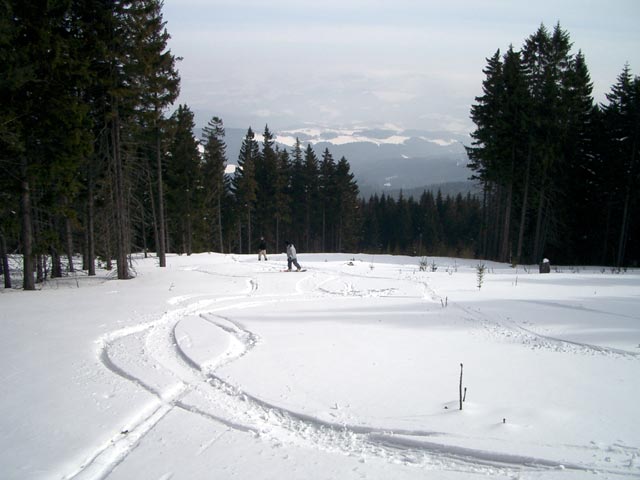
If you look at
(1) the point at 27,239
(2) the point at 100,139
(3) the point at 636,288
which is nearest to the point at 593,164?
(3) the point at 636,288

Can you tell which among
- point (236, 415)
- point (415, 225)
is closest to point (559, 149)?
point (236, 415)

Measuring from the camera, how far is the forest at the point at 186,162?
1277 centimetres

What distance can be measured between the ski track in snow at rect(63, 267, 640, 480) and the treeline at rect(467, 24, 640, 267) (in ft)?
70.5

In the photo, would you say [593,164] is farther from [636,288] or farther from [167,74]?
[167,74]

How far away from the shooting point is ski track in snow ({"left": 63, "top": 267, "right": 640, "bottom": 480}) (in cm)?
383

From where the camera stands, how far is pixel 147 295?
40.7 ft

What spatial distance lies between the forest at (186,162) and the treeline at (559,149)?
104 millimetres

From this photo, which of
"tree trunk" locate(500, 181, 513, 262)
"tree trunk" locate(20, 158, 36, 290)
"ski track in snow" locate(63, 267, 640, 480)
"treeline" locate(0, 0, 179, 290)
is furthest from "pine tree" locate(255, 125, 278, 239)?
"ski track in snow" locate(63, 267, 640, 480)

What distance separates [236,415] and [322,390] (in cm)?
123

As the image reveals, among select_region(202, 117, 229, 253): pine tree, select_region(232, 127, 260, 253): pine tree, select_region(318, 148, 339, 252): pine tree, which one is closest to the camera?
select_region(202, 117, 229, 253): pine tree

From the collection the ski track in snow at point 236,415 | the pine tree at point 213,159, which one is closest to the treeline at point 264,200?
the pine tree at point 213,159

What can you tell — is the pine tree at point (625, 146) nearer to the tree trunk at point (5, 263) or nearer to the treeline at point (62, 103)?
the treeline at point (62, 103)

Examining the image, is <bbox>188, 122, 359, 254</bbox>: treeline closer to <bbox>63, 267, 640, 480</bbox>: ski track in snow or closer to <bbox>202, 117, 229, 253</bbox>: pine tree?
<bbox>202, 117, 229, 253</bbox>: pine tree

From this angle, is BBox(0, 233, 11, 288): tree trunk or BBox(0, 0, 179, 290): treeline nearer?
BBox(0, 0, 179, 290): treeline
